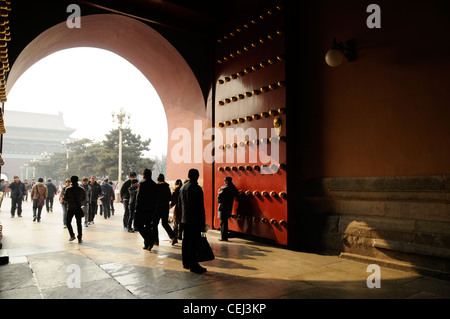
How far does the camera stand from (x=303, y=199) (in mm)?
5262

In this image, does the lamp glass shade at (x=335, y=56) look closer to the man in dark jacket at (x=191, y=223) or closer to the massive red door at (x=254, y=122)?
the massive red door at (x=254, y=122)

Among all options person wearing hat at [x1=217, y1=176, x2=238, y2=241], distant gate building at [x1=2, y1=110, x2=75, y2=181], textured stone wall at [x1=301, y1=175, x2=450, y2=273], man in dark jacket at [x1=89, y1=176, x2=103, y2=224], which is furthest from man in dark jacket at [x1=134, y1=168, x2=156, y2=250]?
distant gate building at [x1=2, y1=110, x2=75, y2=181]

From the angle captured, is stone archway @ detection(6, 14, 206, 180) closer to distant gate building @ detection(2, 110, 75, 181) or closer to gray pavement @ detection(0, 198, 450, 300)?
gray pavement @ detection(0, 198, 450, 300)

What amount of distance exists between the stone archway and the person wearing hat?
1479 mm

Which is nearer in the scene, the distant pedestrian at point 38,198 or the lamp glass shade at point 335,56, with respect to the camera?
the lamp glass shade at point 335,56

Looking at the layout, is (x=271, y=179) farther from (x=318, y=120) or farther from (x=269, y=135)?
(x=318, y=120)

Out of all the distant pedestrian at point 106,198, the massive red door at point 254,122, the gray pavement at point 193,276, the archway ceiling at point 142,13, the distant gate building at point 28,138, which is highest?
the distant gate building at point 28,138

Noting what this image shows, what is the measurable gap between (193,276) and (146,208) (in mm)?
2059

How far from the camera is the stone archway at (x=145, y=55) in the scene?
19.3 feet

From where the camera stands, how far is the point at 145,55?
7418mm

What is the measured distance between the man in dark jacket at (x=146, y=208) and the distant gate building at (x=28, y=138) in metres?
45.3

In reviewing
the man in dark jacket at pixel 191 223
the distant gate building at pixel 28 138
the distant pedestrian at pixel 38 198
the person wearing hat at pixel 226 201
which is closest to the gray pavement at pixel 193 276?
the man in dark jacket at pixel 191 223

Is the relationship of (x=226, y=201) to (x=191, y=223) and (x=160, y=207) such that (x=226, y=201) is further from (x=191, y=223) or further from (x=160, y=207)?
(x=191, y=223)

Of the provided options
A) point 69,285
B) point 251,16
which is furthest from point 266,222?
point 251,16
